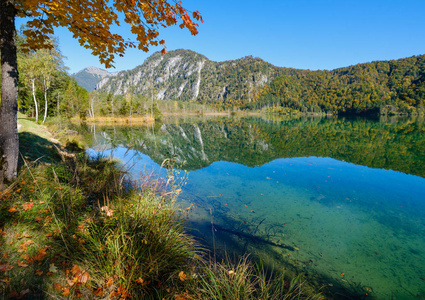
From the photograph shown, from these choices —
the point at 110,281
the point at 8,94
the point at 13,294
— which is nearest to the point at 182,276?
the point at 110,281

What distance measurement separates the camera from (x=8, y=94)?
3426 mm

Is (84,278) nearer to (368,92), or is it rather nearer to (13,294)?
(13,294)

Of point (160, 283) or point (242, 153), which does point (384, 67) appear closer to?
point (242, 153)

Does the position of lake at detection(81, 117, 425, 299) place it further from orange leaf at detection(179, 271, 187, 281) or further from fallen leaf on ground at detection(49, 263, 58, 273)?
fallen leaf on ground at detection(49, 263, 58, 273)

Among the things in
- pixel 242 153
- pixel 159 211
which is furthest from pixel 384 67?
pixel 159 211

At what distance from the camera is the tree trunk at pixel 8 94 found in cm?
321

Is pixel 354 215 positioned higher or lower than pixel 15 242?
lower

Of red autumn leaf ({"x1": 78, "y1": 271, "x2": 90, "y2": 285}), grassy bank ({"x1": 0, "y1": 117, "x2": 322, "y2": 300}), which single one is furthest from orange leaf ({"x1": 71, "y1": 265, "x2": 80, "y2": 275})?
red autumn leaf ({"x1": 78, "y1": 271, "x2": 90, "y2": 285})

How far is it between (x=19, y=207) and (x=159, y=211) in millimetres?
2332

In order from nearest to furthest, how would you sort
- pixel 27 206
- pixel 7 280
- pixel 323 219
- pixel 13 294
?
pixel 13 294 < pixel 7 280 < pixel 27 206 < pixel 323 219

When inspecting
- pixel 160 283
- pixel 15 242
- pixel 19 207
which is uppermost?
pixel 19 207

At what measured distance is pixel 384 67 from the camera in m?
167

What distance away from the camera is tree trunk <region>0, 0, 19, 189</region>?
321 cm

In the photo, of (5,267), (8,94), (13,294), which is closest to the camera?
(13,294)
